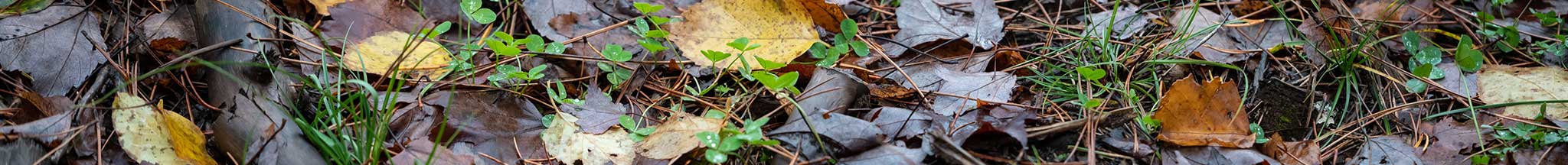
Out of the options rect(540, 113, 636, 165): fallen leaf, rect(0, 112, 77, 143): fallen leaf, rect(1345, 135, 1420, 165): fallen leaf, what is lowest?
rect(1345, 135, 1420, 165): fallen leaf

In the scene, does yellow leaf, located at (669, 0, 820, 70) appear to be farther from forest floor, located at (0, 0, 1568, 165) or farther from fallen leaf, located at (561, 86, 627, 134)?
fallen leaf, located at (561, 86, 627, 134)

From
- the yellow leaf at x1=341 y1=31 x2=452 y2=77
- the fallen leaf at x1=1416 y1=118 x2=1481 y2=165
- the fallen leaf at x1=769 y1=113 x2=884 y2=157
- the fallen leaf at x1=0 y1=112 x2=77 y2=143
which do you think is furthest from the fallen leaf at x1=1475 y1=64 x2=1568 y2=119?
the fallen leaf at x1=0 y1=112 x2=77 y2=143

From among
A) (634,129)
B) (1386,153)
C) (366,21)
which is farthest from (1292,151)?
(366,21)

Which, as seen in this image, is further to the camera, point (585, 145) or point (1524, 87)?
point (1524, 87)

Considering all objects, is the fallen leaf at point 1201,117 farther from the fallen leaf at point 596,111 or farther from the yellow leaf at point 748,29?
the fallen leaf at point 596,111

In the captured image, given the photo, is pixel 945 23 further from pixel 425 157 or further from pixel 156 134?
pixel 156 134

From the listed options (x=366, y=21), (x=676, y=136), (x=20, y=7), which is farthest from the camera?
(x=366, y=21)
